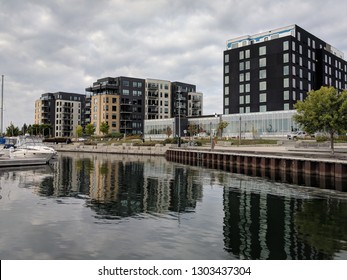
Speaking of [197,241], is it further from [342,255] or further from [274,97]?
[274,97]

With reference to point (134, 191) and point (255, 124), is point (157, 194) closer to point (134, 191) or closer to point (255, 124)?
point (134, 191)

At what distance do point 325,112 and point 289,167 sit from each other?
1063 centimetres

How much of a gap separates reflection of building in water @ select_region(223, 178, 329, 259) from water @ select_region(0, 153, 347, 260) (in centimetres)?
4

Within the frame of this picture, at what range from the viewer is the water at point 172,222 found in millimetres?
12734

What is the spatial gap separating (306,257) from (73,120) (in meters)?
179

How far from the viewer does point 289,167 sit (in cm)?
3897

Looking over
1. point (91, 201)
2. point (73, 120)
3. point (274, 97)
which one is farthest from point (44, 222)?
point (73, 120)

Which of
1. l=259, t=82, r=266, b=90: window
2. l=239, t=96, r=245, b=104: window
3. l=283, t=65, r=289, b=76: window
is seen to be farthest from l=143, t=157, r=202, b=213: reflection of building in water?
l=239, t=96, r=245, b=104: window

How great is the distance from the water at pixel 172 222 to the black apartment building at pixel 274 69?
78.5 metres

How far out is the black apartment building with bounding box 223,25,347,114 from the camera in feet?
331

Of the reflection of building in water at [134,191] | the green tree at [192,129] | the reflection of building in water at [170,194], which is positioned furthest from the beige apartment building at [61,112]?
the reflection of building in water at [170,194]

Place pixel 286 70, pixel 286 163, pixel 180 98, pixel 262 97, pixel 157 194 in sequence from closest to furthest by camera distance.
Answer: pixel 157 194, pixel 286 163, pixel 286 70, pixel 262 97, pixel 180 98

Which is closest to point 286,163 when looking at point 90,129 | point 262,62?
point 262,62
